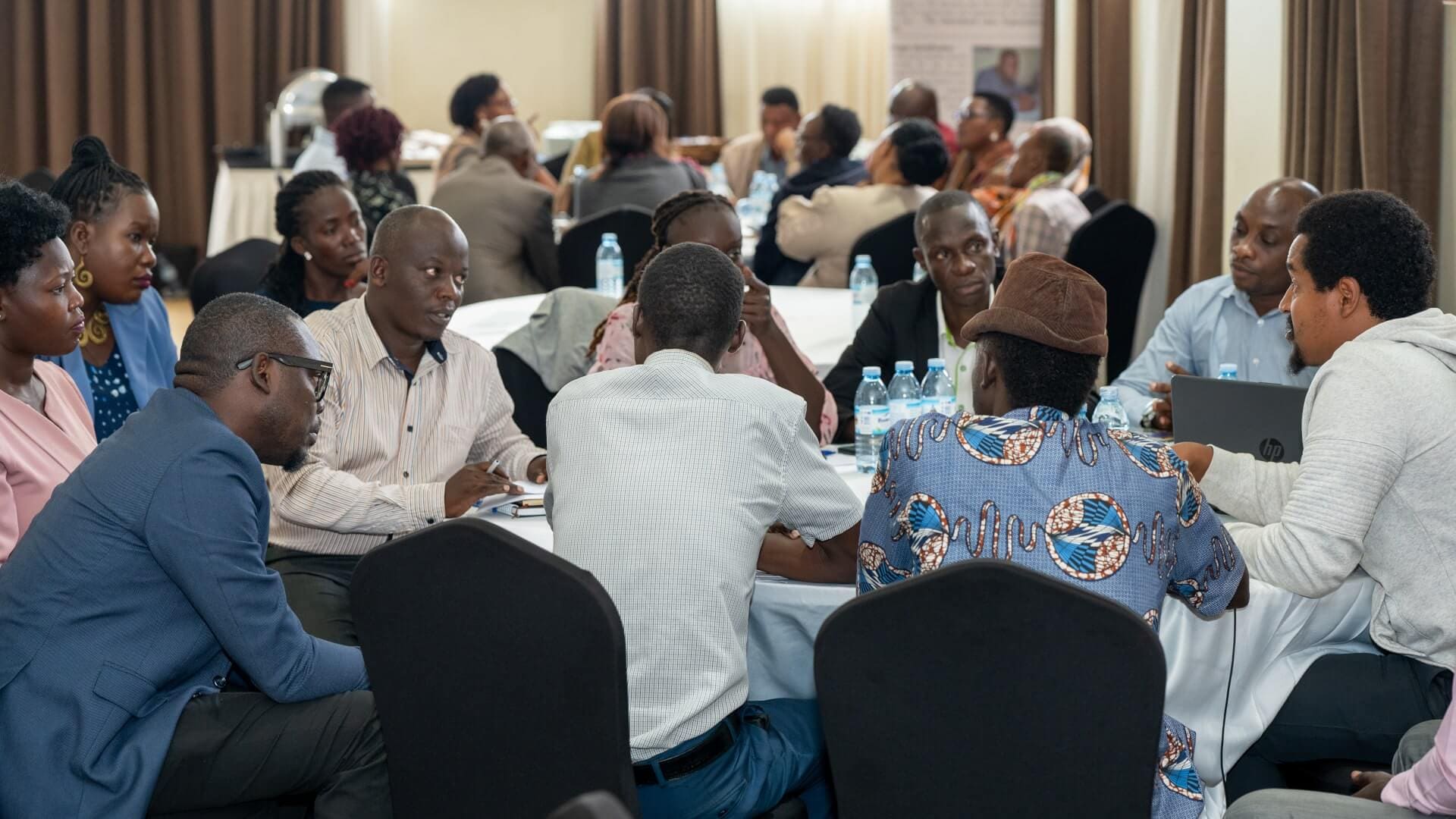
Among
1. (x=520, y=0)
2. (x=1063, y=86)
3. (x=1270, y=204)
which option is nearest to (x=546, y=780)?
(x=1270, y=204)

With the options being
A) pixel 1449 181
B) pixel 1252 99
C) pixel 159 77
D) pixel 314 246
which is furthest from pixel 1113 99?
pixel 159 77

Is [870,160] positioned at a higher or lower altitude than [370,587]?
higher

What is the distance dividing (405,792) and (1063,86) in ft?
20.9

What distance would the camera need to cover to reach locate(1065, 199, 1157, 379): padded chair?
518 centimetres

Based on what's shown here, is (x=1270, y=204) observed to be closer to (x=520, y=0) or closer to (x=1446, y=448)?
(x=1446, y=448)

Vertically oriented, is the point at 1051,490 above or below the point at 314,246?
below

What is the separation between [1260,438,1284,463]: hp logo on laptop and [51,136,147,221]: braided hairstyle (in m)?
2.60

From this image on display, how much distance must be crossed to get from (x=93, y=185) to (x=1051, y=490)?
8.32ft

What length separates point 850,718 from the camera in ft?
5.47

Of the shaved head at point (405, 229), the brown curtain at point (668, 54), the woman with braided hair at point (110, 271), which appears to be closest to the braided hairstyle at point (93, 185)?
the woman with braided hair at point (110, 271)

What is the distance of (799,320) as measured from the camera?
4703mm

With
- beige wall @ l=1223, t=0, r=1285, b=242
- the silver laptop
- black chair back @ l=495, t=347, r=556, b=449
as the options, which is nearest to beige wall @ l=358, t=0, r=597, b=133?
beige wall @ l=1223, t=0, r=1285, b=242

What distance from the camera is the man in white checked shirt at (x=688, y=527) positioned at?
201 cm

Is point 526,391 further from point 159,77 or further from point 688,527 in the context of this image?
point 159,77
